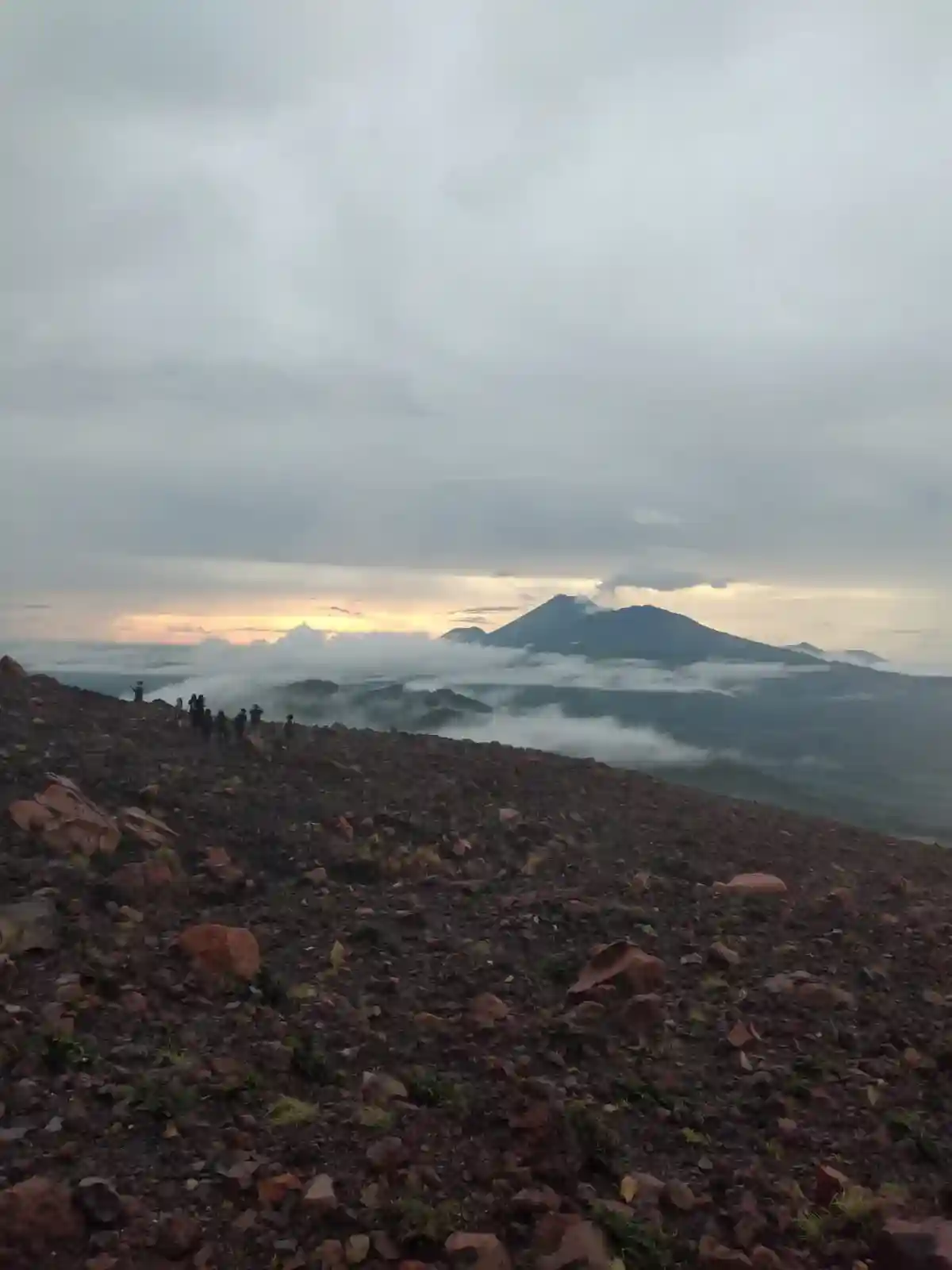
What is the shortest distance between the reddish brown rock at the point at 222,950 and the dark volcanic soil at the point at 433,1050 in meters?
0.14

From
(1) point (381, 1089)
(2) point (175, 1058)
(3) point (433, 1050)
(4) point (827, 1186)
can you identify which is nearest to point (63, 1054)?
(2) point (175, 1058)

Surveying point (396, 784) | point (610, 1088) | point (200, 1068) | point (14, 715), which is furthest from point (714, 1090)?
point (14, 715)

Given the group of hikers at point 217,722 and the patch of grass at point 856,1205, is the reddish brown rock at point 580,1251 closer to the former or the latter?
the patch of grass at point 856,1205

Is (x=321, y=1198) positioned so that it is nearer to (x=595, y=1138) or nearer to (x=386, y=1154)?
(x=386, y=1154)

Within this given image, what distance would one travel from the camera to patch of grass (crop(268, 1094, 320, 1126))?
6.76 meters

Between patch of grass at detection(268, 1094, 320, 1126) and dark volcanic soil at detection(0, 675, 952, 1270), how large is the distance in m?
0.03

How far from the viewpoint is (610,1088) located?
760cm

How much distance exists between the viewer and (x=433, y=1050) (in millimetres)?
7938

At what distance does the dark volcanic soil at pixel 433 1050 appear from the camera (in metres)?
6.02

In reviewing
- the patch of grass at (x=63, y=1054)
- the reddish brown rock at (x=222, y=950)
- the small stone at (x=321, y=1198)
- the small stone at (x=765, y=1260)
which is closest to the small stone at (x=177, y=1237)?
the small stone at (x=321, y=1198)

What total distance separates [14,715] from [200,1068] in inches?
388

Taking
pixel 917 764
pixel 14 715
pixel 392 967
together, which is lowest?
pixel 917 764

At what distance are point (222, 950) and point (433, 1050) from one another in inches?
78.3

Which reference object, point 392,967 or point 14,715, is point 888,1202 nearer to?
point 392,967
